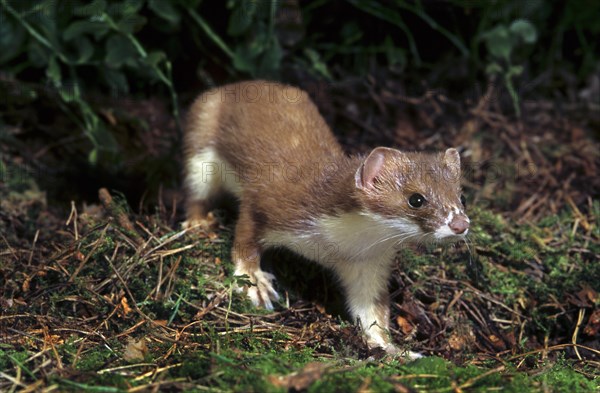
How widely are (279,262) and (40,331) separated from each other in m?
1.60

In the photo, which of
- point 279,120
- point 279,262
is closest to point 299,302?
point 279,262

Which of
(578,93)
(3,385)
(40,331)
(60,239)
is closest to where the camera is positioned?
(3,385)

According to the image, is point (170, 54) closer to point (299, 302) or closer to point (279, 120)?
point (279, 120)

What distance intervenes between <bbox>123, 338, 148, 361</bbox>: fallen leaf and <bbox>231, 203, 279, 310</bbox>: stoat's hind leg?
0.92 m

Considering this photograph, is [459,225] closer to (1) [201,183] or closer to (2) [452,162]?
(2) [452,162]

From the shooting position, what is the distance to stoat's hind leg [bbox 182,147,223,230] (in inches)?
201

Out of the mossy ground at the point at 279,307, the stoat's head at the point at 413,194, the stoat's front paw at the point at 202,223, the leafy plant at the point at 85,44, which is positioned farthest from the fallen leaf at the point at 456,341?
the leafy plant at the point at 85,44

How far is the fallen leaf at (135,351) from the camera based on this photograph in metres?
3.36

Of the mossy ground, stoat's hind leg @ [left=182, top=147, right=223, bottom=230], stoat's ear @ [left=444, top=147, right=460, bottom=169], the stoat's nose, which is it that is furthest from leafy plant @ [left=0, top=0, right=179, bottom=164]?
the stoat's nose

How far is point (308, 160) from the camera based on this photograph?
14.4ft

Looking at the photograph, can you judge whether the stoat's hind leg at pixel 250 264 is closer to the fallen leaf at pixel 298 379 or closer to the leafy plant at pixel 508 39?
the fallen leaf at pixel 298 379

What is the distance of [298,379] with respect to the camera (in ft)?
9.73

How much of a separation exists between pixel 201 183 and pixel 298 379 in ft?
7.96

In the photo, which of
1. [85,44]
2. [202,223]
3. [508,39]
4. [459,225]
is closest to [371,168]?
[459,225]
